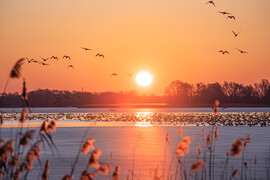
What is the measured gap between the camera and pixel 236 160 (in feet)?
62.7

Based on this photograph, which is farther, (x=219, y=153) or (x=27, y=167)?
(x=219, y=153)

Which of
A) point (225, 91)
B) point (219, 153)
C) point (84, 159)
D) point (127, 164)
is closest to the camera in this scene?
point (127, 164)

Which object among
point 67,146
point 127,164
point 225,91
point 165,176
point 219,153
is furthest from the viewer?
point 225,91

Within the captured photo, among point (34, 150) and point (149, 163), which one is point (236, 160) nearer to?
point (149, 163)

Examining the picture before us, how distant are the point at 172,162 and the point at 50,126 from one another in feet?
42.4

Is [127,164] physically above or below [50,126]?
below

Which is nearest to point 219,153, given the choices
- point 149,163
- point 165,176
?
point 149,163

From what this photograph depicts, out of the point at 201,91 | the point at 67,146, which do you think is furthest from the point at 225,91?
the point at 67,146

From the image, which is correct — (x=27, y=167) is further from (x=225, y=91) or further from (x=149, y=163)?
(x=225, y=91)

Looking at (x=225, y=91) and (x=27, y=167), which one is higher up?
(x=225, y=91)

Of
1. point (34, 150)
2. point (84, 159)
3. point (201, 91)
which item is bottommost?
point (84, 159)

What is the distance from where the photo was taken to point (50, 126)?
6441 mm

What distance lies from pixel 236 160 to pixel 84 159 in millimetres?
6562

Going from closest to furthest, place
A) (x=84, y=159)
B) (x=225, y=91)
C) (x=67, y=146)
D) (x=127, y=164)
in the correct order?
(x=127, y=164) → (x=84, y=159) → (x=67, y=146) → (x=225, y=91)
